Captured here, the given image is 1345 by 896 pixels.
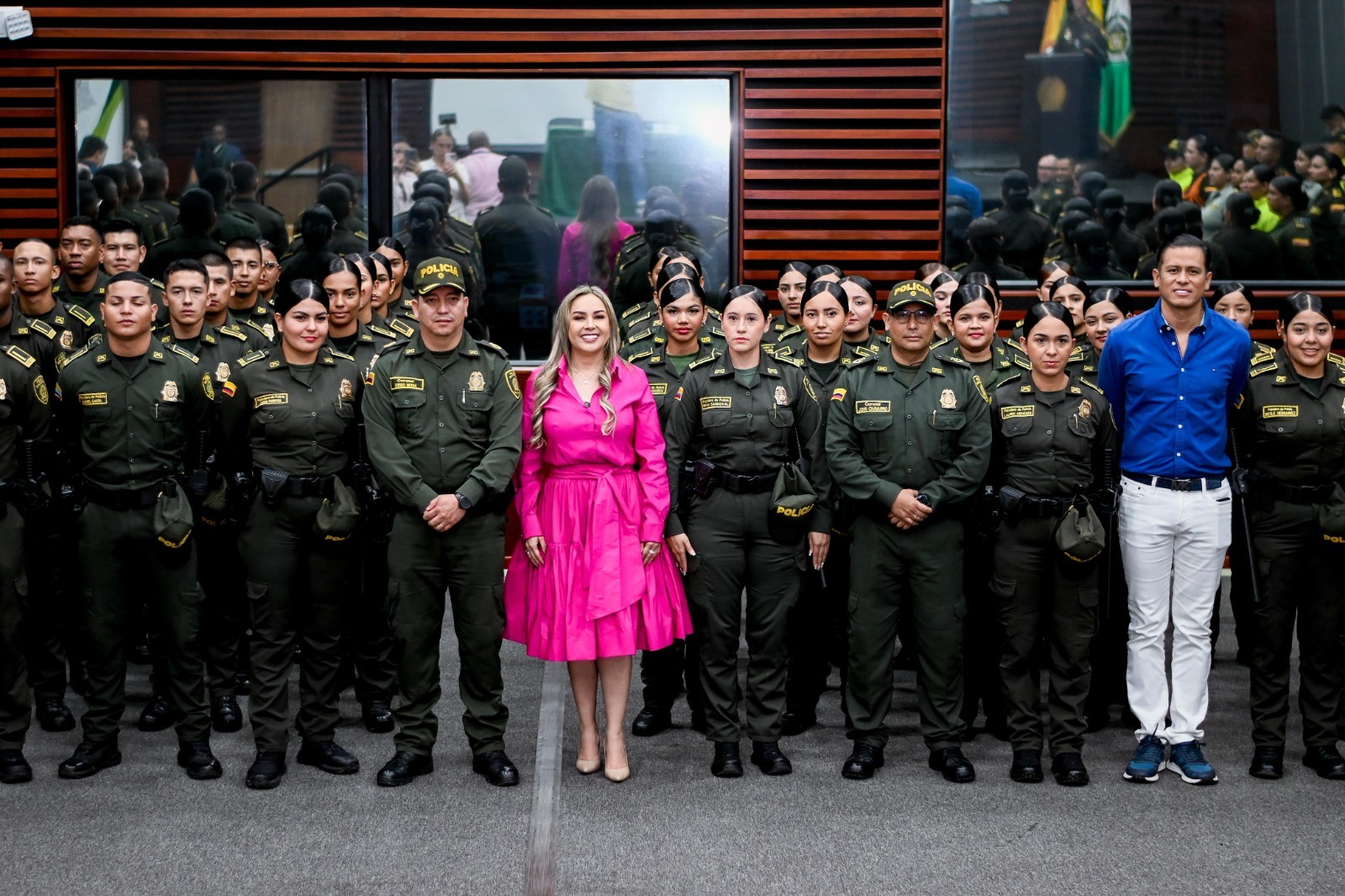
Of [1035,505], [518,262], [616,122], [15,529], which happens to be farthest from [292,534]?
[616,122]

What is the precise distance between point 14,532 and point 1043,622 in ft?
11.8

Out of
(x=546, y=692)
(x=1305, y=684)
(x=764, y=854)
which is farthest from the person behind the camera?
(x=546, y=692)

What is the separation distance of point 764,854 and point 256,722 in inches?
73.0

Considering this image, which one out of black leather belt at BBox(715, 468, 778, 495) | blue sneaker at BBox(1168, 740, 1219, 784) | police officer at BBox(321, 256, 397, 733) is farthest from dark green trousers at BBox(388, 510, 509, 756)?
blue sneaker at BBox(1168, 740, 1219, 784)

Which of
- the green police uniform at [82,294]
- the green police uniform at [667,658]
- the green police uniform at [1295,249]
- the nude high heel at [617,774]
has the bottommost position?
the nude high heel at [617,774]

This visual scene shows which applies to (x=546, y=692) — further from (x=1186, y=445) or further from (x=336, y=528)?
(x=1186, y=445)

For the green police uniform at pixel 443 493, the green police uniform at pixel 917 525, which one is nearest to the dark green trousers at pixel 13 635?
the green police uniform at pixel 443 493

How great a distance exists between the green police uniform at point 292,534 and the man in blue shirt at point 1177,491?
109 inches

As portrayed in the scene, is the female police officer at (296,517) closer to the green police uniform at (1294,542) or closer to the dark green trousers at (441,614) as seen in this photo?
the dark green trousers at (441,614)

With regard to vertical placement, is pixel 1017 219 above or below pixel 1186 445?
above

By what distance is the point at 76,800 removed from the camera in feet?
15.7

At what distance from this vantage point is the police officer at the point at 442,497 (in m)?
4.91

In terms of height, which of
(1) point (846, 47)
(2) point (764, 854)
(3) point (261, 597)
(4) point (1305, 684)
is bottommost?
(2) point (764, 854)

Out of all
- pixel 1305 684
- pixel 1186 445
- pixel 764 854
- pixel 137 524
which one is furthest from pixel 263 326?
pixel 1305 684
